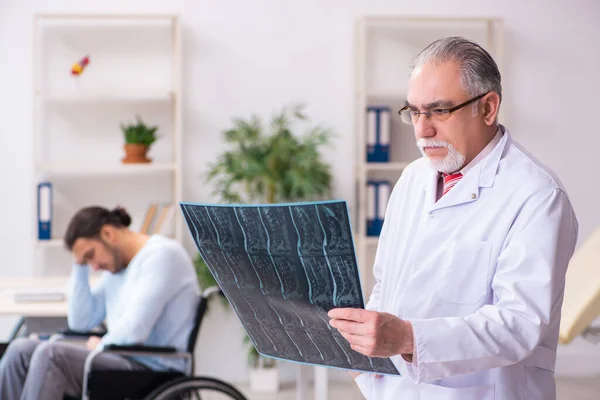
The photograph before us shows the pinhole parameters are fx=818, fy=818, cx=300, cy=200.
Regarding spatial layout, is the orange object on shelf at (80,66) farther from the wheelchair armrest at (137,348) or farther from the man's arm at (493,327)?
the man's arm at (493,327)

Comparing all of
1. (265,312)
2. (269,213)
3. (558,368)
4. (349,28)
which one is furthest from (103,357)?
(558,368)

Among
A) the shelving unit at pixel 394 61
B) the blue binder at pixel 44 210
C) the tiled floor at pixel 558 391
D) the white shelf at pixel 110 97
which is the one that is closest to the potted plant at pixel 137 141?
the white shelf at pixel 110 97

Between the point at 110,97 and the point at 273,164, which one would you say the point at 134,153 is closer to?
the point at 110,97

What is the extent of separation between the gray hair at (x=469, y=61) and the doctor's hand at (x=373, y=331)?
0.41 meters

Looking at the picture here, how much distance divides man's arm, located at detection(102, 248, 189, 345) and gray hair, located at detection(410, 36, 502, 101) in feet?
5.88

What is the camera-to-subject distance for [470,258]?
4.20ft

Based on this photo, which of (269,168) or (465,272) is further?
(269,168)

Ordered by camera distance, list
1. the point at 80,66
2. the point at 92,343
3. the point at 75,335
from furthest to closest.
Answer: the point at 80,66
the point at 75,335
the point at 92,343

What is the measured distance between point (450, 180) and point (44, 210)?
332cm

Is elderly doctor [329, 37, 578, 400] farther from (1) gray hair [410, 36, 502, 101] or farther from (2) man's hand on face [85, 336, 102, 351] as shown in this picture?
(2) man's hand on face [85, 336, 102, 351]

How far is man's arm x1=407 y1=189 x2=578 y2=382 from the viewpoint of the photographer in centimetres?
115

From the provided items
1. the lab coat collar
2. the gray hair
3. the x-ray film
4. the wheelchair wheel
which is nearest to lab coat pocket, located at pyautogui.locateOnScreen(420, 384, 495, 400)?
the x-ray film

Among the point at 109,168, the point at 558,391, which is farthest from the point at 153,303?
the point at 558,391

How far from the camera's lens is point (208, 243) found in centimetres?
125
